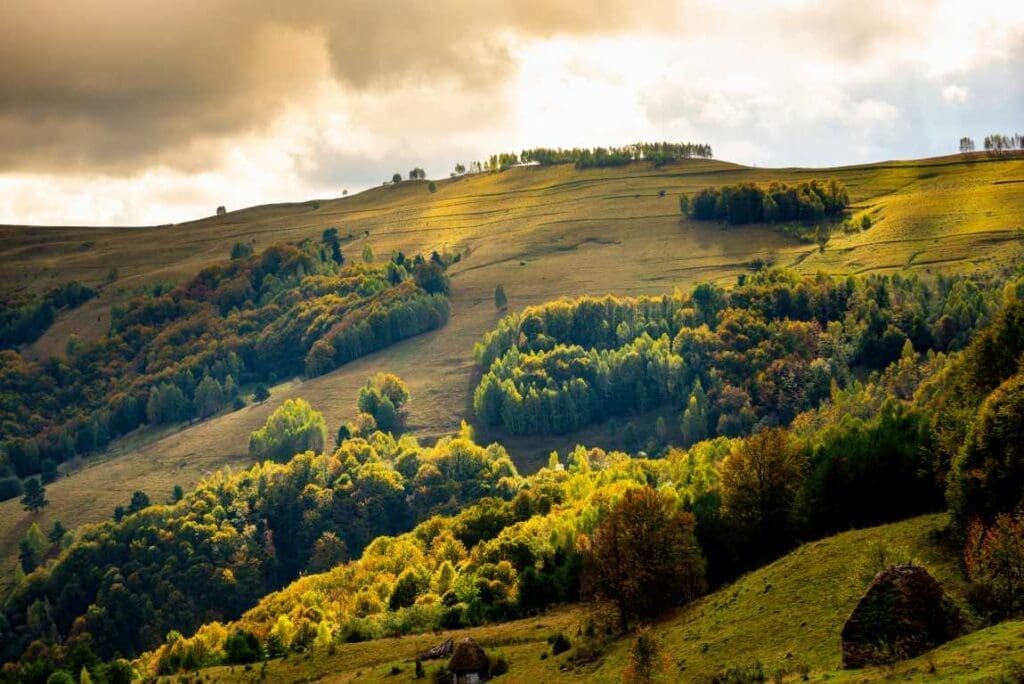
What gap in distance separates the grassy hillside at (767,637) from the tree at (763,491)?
10.4 m

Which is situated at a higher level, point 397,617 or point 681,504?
point 681,504

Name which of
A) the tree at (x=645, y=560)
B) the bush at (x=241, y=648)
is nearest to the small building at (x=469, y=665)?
the tree at (x=645, y=560)

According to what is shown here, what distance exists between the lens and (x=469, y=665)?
95875 mm

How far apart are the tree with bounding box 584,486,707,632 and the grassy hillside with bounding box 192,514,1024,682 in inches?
117

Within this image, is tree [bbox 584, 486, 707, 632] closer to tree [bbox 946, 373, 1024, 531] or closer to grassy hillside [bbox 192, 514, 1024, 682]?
grassy hillside [bbox 192, 514, 1024, 682]

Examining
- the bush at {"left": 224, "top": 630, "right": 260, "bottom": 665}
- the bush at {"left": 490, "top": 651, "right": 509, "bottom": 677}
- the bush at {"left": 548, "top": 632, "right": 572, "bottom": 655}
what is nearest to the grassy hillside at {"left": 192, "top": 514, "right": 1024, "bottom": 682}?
the bush at {"left": 490, "top": 651, "right": 509, "bottom": 677}

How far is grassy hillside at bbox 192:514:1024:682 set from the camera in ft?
198

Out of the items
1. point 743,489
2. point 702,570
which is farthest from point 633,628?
point 743,489

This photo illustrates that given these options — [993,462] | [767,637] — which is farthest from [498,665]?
[993,462]

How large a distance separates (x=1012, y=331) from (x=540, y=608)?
53109 millimetres

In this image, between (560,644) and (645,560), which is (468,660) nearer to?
(560,644)

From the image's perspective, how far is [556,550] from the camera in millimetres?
134000

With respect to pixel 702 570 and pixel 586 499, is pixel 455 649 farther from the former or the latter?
pixel 586 499

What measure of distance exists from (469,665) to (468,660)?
430mm
